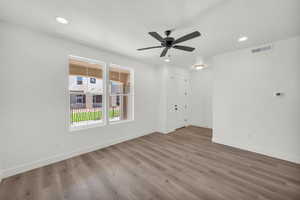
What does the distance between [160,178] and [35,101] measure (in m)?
2.85

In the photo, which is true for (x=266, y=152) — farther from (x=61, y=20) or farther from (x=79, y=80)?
(x=61, y=20)

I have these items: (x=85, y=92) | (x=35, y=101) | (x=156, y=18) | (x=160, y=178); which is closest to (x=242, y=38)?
(x=156, y=18)

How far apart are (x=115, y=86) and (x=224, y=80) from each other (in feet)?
11.1

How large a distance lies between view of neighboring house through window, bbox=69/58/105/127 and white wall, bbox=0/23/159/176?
237 millimetres

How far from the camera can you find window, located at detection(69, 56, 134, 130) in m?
3.09

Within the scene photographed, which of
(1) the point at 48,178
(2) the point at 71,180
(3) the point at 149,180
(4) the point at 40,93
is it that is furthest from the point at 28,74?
(3) the point at 149,180

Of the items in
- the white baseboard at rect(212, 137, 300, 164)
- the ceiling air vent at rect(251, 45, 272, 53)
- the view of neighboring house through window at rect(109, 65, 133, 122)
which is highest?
the ceiling air vent at rect(251, 45, 272, 53)

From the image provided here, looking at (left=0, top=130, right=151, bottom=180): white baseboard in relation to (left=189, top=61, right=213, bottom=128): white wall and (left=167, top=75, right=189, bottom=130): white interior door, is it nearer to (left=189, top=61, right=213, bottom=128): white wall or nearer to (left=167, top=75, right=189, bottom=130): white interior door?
(left=167, top=75, right=189, bottom=130): white interior door

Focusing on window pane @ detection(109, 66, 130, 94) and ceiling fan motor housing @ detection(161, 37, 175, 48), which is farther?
window pane @ detection(109, 66, 130, 94)

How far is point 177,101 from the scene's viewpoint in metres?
5.40

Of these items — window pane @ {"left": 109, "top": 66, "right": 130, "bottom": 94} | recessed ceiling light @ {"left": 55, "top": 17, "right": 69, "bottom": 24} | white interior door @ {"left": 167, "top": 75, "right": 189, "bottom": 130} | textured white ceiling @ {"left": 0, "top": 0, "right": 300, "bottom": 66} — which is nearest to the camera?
textured white ceiling @ {"left": 0, "top": 0, "right": 300, "bottom": 66}

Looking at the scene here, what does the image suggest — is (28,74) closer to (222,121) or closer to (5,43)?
(5,43)

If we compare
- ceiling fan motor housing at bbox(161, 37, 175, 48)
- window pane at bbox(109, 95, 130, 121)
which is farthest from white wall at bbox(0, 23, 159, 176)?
ceiling fan motor housing at bbox(161, 37, 175, 48)

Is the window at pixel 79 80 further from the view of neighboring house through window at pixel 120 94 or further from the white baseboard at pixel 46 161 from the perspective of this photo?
the white baseboard at pixel 46 161
